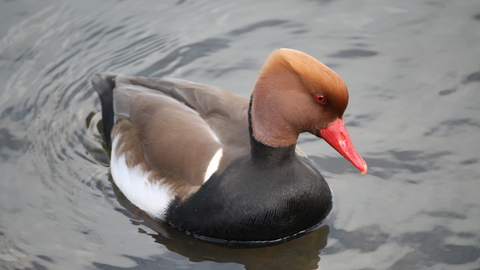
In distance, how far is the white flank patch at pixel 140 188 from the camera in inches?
195

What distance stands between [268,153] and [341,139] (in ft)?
1.89

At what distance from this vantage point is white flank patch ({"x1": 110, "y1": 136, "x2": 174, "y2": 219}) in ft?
16.3

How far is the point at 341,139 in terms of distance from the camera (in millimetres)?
4348

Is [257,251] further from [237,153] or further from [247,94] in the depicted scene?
[247,94]

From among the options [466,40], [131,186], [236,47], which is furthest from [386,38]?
[131,186]

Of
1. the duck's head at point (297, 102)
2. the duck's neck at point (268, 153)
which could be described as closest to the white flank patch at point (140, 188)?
the duck's neck at point (268, 153)

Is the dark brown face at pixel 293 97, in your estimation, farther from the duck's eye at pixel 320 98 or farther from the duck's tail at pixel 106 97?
the duck's tail at pixel 106 97

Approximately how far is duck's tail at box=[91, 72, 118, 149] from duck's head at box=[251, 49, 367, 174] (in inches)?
79.6

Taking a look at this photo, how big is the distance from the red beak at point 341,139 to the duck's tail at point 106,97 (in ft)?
7.94

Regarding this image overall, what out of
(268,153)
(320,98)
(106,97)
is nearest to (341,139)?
(320,98)

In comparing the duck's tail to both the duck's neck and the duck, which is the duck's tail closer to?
the duck

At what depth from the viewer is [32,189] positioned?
551cm

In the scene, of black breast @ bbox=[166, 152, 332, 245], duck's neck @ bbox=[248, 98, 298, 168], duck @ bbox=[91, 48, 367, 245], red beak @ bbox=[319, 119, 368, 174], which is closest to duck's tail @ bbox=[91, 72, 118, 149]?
duck @ bbox=[91, 48, 367, 245]

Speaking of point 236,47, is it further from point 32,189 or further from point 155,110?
point 32,189
